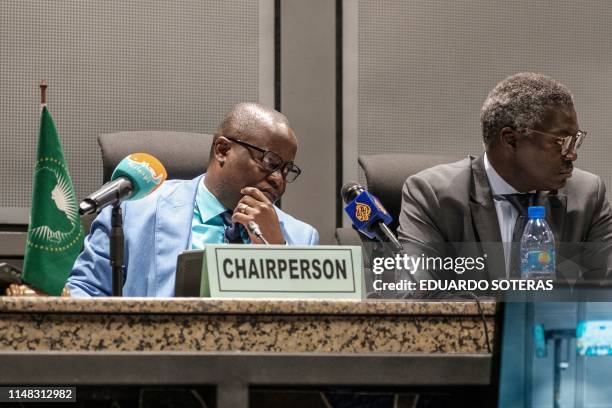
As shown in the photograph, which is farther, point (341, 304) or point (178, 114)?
point (178, 114)

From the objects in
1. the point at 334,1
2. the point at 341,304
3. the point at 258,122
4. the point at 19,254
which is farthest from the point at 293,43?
the point at 341,304

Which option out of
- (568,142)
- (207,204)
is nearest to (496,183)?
(568,142)

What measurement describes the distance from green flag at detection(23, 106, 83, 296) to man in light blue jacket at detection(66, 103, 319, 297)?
63 centimetres

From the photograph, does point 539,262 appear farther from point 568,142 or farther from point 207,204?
point 207,204

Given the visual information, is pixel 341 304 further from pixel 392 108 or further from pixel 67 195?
pixel 392 108

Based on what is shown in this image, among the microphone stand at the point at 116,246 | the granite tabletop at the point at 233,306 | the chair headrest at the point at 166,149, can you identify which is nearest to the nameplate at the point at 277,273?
the granite tabletop at the point at 233,306

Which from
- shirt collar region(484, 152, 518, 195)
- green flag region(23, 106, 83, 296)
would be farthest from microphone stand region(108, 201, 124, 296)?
shirt collar region(484, 152, 518, 195)

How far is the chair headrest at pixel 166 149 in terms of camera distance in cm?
223

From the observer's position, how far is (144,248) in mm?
1966

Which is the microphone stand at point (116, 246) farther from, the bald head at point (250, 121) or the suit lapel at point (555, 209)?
the suit lapel at point (555, 209)

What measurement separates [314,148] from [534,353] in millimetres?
2032

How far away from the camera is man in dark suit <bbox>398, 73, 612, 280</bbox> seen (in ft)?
6.78

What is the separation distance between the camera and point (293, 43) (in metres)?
2.93

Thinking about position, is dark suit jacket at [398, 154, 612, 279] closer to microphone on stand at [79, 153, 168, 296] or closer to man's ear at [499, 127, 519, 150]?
man's ear at [499, 127, 519, 150]
